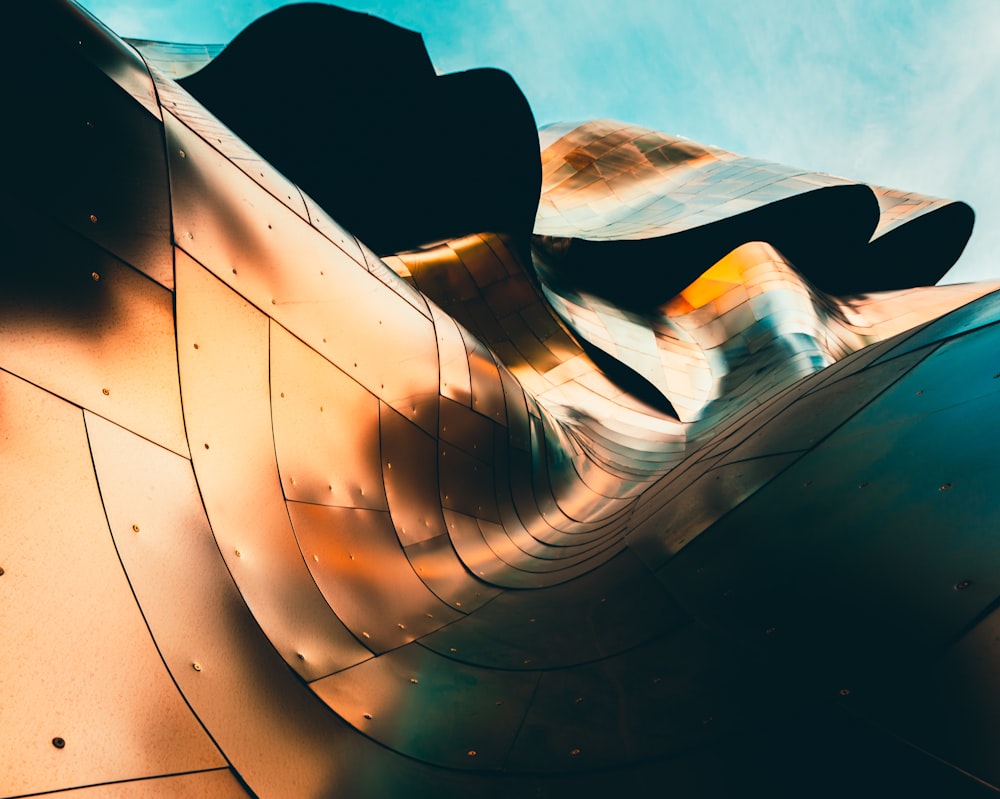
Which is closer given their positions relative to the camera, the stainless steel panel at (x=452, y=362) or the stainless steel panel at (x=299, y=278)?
the stainless steel panel at (x=299, y=278)

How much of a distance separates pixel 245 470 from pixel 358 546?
38.4 inches

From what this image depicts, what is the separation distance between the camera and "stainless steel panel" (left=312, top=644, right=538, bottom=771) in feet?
8.89

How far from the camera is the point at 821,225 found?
17875 mm

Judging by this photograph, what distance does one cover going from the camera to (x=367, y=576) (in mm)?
3654

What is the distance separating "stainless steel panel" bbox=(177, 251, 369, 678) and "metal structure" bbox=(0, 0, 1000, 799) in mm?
20

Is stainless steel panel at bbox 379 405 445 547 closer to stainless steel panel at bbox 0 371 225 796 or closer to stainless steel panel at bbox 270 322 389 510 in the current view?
stainless steel panel at bbox 270 322 389 510

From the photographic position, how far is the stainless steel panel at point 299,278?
A: 3.27 meters

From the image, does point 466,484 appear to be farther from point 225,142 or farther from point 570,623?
point 225,142

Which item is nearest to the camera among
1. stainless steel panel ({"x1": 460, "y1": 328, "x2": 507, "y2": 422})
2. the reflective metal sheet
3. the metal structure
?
the metal structure

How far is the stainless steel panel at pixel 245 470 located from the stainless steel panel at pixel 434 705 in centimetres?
17

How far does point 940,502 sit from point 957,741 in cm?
113

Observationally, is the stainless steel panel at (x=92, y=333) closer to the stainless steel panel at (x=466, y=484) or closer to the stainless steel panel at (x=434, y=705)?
the stainless steel panel at (x=434, y=705)

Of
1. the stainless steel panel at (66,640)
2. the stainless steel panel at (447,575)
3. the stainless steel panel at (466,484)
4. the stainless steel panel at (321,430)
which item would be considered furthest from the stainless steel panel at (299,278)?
the stainless steel panel at (66,640)

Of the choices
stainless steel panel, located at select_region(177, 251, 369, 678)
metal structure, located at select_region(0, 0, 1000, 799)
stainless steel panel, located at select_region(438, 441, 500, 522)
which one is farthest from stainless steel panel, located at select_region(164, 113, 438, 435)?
stainless steel panel, located at select_region(438, 441, 500, 522)
